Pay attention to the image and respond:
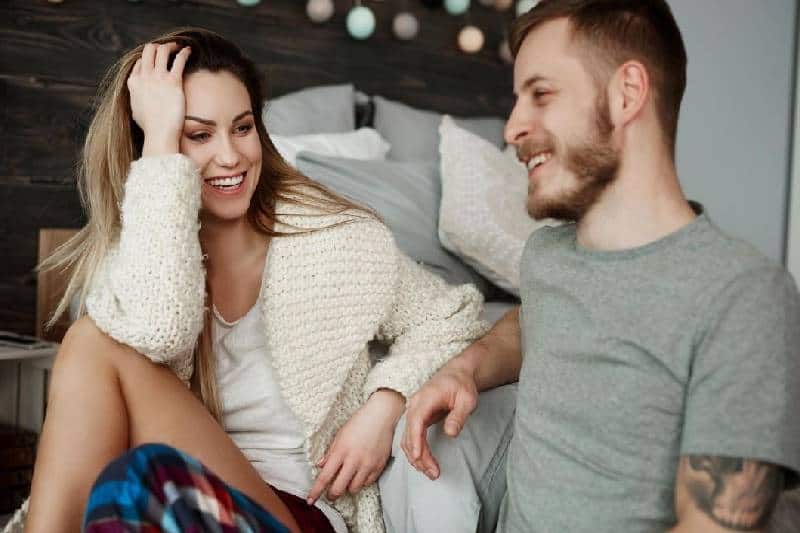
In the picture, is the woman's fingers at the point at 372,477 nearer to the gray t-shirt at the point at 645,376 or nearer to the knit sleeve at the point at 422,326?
the knit sleeve at the point at 422,326

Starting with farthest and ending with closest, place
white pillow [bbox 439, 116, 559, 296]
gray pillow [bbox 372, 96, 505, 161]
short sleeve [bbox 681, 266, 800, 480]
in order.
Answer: gray pillow [bbox 372, 96, 505, 161], white pillow [bbox 439, 116, 559, 296], short sleeve [bbox 681, 266, 800, 480]

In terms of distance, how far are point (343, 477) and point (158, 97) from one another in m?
0.61

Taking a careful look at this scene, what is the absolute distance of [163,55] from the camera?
1.31 metres

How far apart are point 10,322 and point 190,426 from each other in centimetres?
136

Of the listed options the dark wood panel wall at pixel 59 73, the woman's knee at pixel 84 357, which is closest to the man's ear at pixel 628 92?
the woman's knee at pixel 84 357

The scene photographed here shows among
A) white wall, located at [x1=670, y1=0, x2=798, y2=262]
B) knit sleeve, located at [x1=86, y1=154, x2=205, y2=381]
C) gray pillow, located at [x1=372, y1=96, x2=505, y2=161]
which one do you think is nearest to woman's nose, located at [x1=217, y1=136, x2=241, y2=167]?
knit sleeve, located at [x1=86, y1=154, x2=205, y2=381]

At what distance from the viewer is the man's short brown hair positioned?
3.07 feet

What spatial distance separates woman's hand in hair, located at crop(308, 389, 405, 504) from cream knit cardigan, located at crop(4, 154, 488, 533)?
0.05 m

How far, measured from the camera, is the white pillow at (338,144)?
2.17m

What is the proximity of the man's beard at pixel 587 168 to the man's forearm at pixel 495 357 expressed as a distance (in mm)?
328

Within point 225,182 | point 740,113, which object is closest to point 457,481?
point 225,182

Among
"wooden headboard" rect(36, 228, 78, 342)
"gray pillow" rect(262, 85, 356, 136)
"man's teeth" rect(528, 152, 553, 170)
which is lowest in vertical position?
"wooden headboard" rect(36, 228, 78, 342)

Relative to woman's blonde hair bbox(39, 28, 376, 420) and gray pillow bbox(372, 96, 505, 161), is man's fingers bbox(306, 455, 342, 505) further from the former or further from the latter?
gray pillow bbox(372, 96, 505, 161)

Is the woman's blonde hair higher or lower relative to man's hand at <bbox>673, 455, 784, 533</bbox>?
higher
